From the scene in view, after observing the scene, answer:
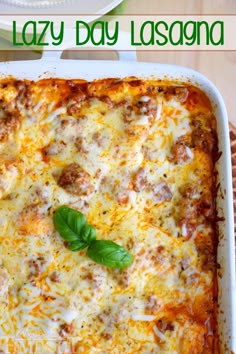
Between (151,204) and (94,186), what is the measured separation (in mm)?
270

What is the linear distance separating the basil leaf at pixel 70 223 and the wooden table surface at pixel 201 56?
38.7 inches

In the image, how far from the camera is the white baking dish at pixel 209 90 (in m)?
2.62

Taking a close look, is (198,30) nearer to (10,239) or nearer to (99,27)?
(99,27)

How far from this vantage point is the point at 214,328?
2.66 meters

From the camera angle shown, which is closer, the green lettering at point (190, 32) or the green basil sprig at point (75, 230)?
the green basil sprig at point (75, 230)

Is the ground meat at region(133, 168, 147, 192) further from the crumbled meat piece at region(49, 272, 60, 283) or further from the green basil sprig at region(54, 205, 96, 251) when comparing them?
the crumbled meat piece at region(49, 272, 60, 283)

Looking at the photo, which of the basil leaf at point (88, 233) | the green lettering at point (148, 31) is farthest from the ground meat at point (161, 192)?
the green lettering at point (148, 31)

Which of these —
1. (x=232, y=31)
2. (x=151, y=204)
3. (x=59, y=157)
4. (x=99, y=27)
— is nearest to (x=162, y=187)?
(x=151, y=204)

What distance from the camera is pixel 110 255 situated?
8.28 ft

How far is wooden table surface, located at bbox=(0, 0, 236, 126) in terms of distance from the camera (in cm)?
321

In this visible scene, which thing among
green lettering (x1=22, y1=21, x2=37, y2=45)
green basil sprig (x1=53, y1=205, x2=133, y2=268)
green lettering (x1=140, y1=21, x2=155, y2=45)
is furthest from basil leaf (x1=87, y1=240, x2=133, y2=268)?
green lettering (x1=140, y1=21, x2=155, y2=45)

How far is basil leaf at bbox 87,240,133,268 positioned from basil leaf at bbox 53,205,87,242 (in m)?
0.10

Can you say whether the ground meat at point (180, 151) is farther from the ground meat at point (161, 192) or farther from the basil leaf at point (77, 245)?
the basil leaf at point (77, 245)

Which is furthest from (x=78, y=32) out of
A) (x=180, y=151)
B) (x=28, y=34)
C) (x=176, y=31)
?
(x=180, y=151)
